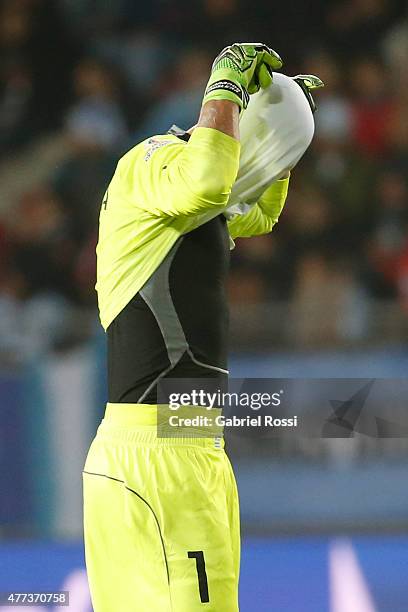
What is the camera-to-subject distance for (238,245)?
534 centimetres

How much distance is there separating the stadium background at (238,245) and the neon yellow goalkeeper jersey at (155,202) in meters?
2.78

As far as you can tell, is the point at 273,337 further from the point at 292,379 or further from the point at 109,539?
the point at 109,539

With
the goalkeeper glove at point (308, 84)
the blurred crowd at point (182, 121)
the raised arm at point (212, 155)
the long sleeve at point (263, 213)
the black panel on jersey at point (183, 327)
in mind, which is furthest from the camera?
the blurred crowd at point (182, 121)

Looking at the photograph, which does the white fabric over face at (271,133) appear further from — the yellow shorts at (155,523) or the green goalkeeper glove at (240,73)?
the yellow shorts at (155,523)

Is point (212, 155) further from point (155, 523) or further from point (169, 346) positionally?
point (155, 523)

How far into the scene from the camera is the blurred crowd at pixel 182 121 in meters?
5.29

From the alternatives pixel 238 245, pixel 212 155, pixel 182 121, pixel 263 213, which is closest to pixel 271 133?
pixel 212 155

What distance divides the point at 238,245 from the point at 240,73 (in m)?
3.48

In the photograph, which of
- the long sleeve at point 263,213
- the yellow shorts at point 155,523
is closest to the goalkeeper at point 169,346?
the yellow shorts at point 155,523

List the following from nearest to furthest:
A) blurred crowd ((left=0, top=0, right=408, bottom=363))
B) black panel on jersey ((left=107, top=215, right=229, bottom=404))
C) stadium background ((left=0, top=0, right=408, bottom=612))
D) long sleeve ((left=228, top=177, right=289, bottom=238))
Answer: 1. black panel on jersey ((left=107, top=215, right=229, bottom=404))
2. long sleeve ((left=228, top=177, right=289, bottom=238))
3. stadium background ((left=0, top=0, right=408, bottom=612))
4. blurred crowd ((left=0, top=0, right=408, bottom=363))

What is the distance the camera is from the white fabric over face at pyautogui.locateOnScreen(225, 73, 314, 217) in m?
1.99

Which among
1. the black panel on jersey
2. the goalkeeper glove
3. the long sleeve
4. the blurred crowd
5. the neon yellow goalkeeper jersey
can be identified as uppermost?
the blurred crowd

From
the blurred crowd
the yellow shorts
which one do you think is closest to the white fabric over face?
A: the yellow shorts

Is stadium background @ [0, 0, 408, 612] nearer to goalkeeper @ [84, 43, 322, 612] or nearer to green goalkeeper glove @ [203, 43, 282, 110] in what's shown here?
goalkeeper @ [84, 43, 322, 612]
